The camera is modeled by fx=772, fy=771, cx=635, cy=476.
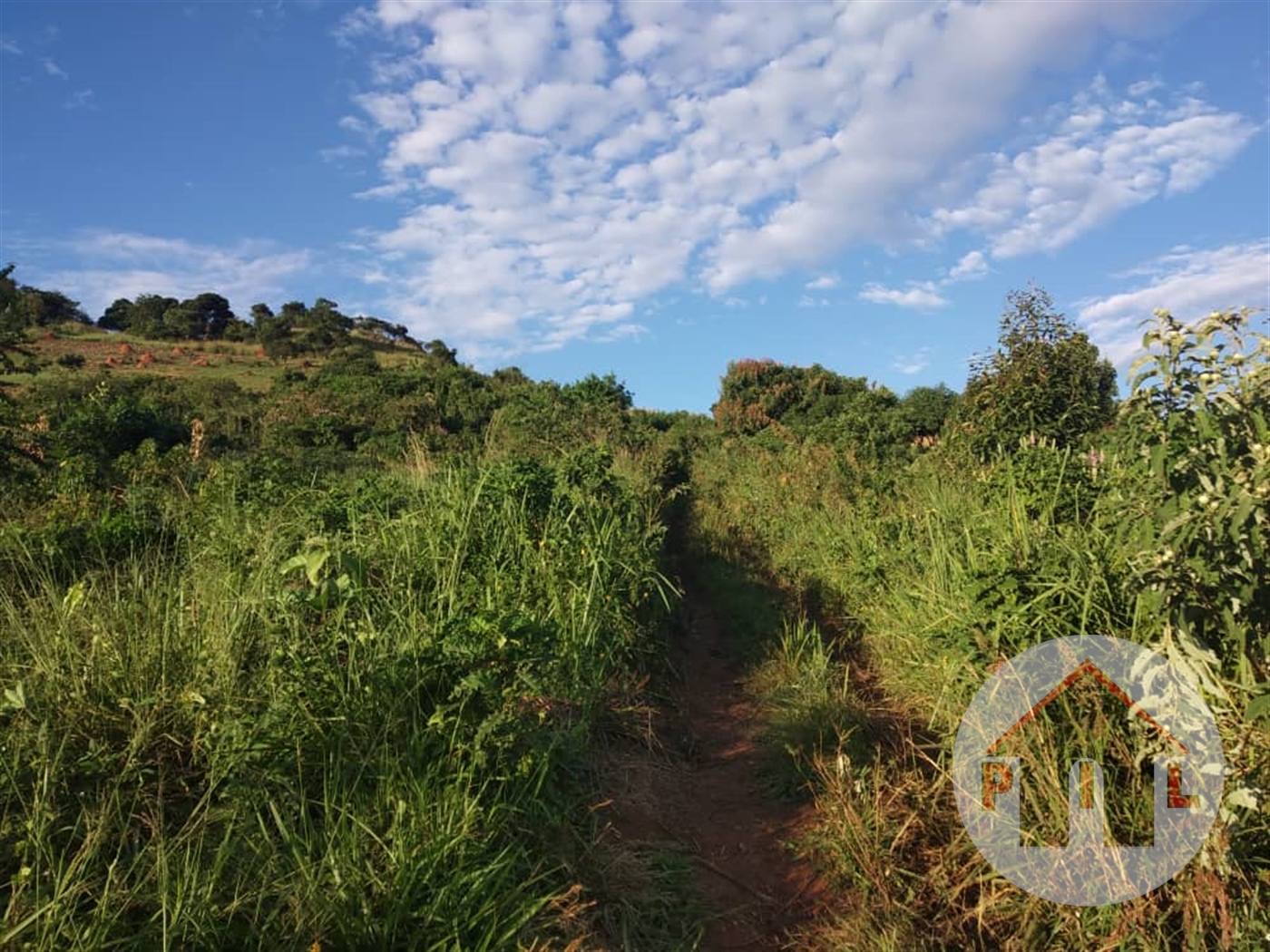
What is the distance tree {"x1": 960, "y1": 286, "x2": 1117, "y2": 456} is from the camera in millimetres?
8414

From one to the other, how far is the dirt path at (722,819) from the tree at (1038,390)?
4808 millimetres

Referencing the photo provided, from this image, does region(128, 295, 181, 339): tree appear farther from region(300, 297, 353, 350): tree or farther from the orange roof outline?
the orange roof outline

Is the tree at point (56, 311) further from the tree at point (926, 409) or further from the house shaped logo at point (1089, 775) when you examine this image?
the house shaped logo at point (1089, 775)

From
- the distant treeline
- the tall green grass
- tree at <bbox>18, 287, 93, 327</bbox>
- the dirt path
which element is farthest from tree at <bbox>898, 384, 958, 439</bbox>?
tree at <bbox>18, 287, 93, 327</bbox>

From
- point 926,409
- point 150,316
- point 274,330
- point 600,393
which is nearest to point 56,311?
point 150,316

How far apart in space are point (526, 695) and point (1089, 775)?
2500 mm

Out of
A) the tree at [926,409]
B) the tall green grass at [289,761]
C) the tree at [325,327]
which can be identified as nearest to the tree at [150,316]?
the tree at [325,327]

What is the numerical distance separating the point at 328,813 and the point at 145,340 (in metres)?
37.5

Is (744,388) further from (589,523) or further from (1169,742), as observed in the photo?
(1169,742)

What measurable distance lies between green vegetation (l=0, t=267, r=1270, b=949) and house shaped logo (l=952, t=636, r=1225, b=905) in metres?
0.07

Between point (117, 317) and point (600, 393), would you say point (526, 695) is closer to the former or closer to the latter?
point (600, 393)

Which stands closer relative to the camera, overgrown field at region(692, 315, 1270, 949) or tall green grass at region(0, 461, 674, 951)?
tall green grass at region(0, 461, 674, 951)

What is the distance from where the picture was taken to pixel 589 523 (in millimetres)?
6273

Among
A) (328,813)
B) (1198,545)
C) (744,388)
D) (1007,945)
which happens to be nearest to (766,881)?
(1007,945)
